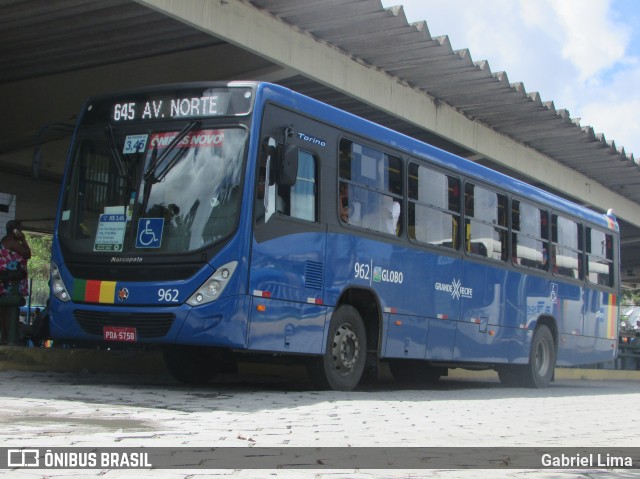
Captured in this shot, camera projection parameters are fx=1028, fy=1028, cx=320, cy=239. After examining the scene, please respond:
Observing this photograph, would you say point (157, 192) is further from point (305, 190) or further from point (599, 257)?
point (599, 257)

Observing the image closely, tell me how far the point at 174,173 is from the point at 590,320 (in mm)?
11240

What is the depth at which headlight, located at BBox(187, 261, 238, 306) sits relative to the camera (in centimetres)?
1033

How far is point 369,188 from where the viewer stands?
12.6 meters

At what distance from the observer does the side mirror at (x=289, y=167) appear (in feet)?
35.2

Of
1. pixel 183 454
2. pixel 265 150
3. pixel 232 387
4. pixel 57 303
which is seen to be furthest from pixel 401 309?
pixel 183 454

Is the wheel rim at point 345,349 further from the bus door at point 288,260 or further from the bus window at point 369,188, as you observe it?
the bus window at point 369,188

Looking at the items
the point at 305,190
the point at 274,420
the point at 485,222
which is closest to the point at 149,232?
the point at 305,190

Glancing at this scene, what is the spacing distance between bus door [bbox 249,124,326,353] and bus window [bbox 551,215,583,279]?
765 cm

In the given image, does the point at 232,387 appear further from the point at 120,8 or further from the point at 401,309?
the point at 120,8

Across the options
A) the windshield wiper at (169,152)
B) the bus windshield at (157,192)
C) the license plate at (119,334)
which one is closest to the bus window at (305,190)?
the bus windshield at (157,192)

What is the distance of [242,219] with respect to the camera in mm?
10414

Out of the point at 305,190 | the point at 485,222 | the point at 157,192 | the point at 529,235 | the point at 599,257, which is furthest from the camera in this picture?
the point at 599,257

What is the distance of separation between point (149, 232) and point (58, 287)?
131cm

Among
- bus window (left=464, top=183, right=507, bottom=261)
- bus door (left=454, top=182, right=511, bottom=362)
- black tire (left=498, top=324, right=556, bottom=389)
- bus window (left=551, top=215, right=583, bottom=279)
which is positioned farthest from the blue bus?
bus window (left=551, top=215, right=583, bottom=279)
